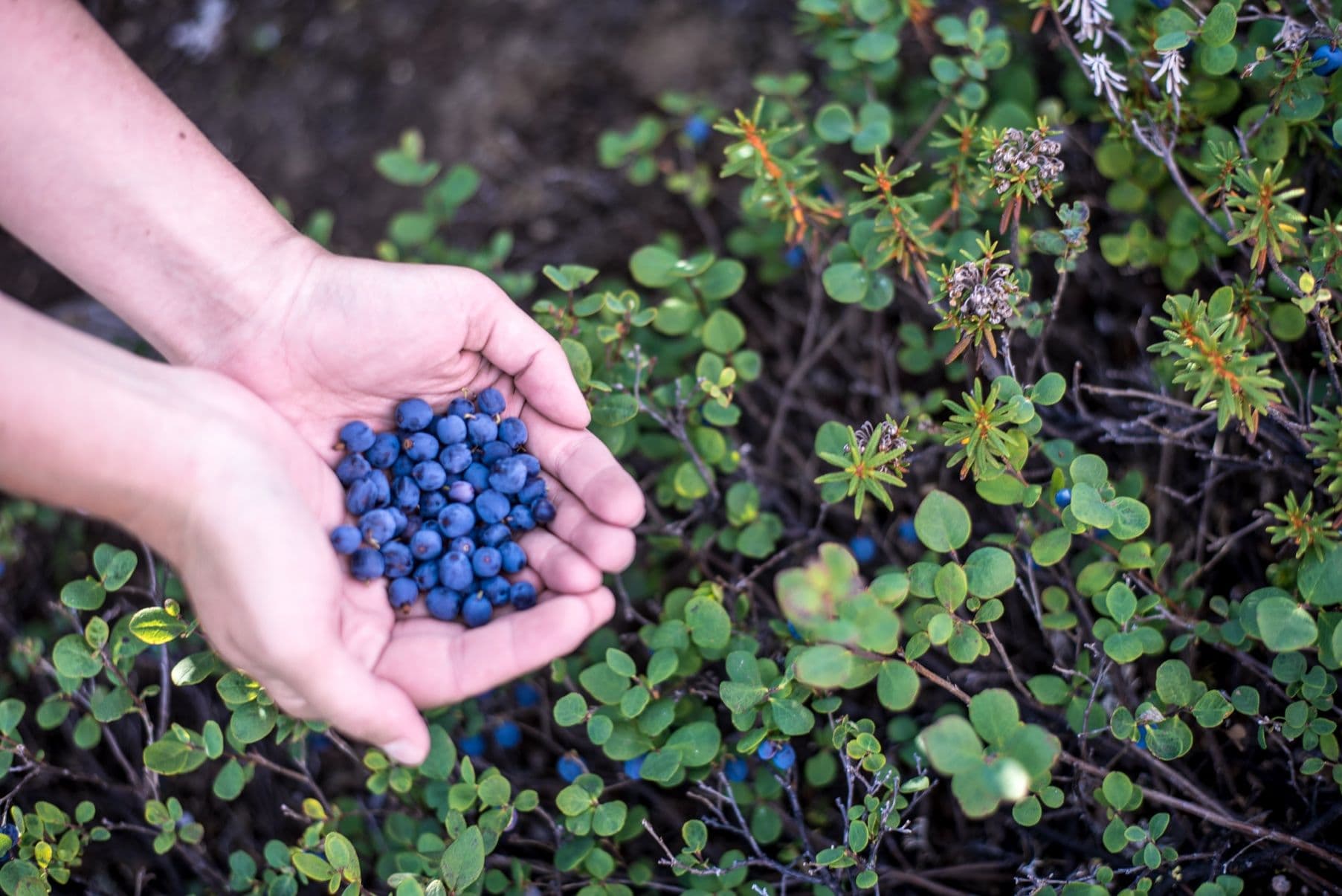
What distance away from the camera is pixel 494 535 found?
194 centimetres

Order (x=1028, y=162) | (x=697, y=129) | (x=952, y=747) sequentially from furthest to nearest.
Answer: (x=697, y=129) < (x=1028, y=162) < (x=952, y=747)

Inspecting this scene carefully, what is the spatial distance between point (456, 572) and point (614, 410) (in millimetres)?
459

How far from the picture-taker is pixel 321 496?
189 centimetres

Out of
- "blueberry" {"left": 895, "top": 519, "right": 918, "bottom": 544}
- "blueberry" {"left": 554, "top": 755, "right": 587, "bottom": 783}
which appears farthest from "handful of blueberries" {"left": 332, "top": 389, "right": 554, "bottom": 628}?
"blueberry" {"left": 895, "top": 519, "right": 918, "bottom": 544}

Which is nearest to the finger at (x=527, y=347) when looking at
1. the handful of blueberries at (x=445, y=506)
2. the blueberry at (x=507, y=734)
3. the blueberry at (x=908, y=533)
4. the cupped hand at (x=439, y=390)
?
the cupped hand at (x=439, y=390)

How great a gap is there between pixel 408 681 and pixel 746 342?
1.59 meters

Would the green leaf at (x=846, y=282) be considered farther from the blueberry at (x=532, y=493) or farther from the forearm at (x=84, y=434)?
the forearm at (x=84, y=434)

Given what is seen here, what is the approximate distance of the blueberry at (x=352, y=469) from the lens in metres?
1.94

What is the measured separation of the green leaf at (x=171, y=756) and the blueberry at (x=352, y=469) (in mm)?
547

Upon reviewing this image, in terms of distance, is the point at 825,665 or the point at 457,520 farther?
the point at 457,520

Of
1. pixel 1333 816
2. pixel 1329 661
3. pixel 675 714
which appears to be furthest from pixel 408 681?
pixel 1333 816

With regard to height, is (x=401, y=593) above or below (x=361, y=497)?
below

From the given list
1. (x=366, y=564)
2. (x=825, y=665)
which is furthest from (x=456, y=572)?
(x=825, y=665)

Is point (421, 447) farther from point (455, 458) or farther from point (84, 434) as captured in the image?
point (84, 434)
